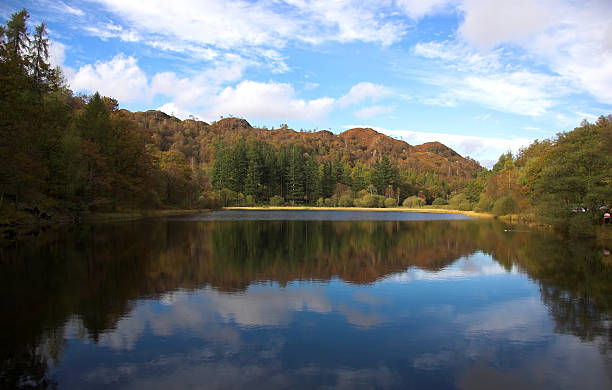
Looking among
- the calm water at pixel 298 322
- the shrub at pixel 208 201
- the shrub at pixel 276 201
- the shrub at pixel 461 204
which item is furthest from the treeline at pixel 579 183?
the shrub at pixel 276 201

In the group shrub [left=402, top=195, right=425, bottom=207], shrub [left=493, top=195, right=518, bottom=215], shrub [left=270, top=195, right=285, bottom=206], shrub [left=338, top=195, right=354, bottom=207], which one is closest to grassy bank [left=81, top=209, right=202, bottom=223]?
shrub [left=270, top=195, right=285, bottom=206]

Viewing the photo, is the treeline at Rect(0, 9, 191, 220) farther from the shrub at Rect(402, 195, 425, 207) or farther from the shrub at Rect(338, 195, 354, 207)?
the shrub at Rect(402, 195, 425, 207)

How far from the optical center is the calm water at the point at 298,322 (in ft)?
19.3

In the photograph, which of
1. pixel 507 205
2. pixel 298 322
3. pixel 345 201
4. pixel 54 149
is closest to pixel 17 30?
pixel 54 149

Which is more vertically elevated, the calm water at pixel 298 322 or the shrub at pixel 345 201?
the shrub at pixel 345 201

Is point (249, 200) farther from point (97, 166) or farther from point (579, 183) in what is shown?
point (579, 183)

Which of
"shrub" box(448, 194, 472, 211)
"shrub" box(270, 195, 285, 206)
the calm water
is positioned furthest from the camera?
"shrub" box(270, 195, 285, 206)

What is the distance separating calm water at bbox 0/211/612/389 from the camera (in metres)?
5.88

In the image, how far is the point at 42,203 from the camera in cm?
2905

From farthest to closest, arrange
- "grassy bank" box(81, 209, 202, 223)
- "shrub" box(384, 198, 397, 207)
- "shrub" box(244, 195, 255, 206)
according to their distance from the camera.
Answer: "shrub" box(384, 198, 397, 207) → "shrub" box(244, 195, 255, 206) → "grassy bank" box(81, 209, 202, 223)

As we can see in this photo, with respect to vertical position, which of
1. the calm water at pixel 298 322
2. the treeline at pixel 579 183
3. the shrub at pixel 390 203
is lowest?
the calm water at pixel 298 322

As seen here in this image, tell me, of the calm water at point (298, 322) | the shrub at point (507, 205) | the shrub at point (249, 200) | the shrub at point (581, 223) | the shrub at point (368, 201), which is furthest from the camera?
the shrub at point (368, 201)

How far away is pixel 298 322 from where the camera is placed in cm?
832

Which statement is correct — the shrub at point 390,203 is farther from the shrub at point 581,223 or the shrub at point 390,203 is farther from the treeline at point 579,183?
the shrub at point 581,223
